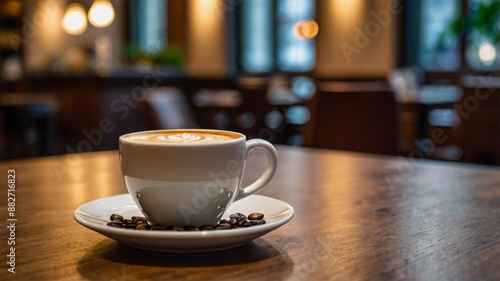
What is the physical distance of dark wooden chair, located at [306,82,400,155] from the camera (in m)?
2.32

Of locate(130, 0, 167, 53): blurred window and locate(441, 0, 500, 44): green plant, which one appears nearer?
locate(441, 0, 500, 44): green plant

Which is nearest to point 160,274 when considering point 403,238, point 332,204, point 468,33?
point 403,238

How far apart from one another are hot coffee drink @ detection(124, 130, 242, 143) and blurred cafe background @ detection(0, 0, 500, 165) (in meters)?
1.73

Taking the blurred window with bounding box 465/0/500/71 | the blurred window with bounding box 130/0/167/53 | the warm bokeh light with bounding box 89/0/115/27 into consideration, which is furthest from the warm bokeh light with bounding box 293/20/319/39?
the blurred window with bounding box 130/0/167/53

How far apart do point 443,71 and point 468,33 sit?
0.51 meters

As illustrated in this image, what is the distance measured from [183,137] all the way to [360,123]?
6.06 ft

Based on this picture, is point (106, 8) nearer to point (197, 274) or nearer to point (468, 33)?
point (468, 33)

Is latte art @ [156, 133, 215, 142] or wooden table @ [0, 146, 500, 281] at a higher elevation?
latte art @ [156, 133, 215, 142]

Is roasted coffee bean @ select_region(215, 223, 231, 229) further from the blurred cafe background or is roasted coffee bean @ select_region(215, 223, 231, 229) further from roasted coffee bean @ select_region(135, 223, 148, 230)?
the blurred cafe background

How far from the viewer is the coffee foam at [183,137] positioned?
0.57 meters

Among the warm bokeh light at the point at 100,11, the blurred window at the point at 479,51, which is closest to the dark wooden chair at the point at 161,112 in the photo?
the blurred window at the point at 479,51

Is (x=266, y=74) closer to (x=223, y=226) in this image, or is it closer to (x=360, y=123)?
(x=360, y=123)

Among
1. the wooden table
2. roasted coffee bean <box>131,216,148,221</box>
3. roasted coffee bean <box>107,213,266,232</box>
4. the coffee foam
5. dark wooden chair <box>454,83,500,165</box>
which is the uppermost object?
the coffee foam

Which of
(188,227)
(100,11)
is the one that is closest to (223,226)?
(188,227)
